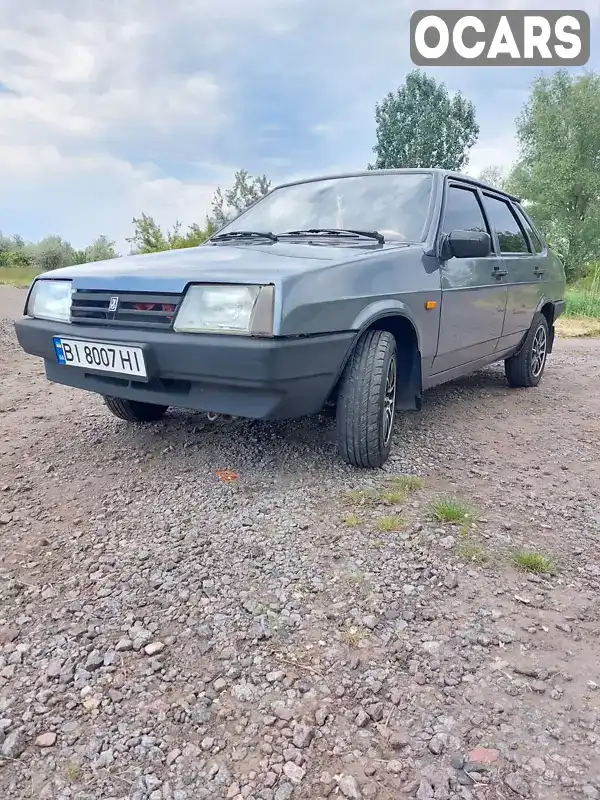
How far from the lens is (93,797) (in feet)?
4.13

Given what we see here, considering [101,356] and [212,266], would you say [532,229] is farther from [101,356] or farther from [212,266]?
[101,356]

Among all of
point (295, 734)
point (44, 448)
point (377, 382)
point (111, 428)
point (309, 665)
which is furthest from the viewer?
point (111, 428)

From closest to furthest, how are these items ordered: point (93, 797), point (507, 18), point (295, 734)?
point (93, 797), point (295, 734), point (507, 18)

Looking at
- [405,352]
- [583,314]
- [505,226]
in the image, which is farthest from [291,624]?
[583,314]

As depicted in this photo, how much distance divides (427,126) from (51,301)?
3821 centimetres

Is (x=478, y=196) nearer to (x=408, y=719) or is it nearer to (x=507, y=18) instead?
(x=408, y=719)

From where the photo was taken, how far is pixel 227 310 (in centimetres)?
236

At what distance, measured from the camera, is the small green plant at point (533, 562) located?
2.09 metres

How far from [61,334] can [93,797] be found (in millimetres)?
2047

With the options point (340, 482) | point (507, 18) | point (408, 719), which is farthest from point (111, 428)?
point (507, 18)

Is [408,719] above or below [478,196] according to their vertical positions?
below

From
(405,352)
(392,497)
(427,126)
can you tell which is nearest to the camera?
(392,497)

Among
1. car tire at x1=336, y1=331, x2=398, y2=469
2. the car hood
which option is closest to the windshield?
the car hood

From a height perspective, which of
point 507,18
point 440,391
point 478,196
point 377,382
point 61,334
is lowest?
point 440,391
